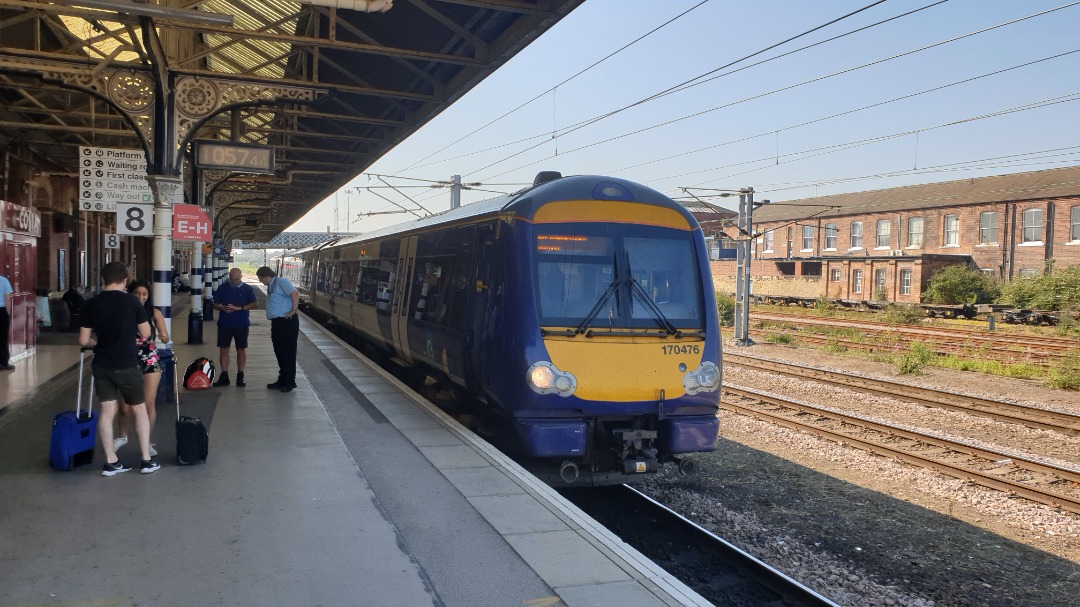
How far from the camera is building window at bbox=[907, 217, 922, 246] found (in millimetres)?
44875

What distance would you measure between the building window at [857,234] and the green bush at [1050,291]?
1415 cm

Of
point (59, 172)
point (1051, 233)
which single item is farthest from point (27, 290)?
point (1051, 233)

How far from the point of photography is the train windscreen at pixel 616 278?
7.48 m

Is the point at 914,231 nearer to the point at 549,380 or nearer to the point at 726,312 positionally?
the point at 726,312

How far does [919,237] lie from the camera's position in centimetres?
4488

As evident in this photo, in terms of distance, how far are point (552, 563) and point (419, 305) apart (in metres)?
6.09

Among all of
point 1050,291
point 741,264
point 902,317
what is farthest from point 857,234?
point 741,264

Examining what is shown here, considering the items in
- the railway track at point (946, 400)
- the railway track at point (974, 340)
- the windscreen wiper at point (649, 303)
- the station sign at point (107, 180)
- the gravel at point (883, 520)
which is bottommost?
the gravel at point (883, 520)

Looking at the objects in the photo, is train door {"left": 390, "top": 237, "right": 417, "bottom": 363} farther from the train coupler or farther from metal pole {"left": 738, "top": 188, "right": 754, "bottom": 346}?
metal pole {"left": 738, "top": 188, "right": 754, "bottom": 346}

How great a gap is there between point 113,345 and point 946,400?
13.2 m

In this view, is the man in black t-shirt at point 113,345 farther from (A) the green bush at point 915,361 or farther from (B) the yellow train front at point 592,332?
(A) the green bush at point 915,361

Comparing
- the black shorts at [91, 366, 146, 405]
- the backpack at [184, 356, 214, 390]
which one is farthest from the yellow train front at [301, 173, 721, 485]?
the backpack at [184, 356, 214, 390]

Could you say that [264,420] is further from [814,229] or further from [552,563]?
[814,229]

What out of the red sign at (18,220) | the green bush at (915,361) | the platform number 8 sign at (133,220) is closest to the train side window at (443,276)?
the platform number 8 sign at (133,220)
